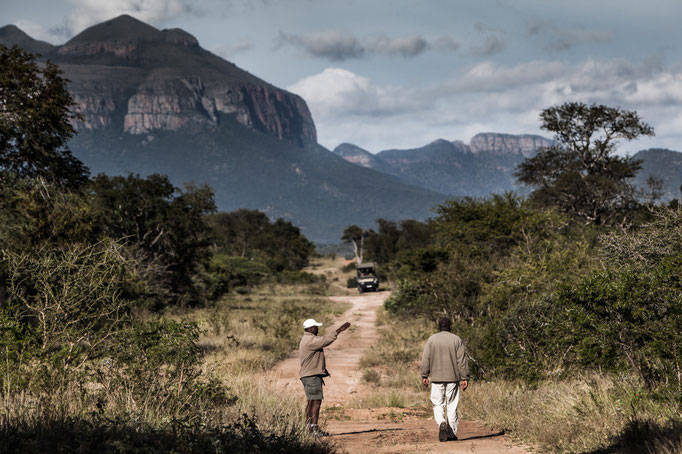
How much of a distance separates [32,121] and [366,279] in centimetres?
3930

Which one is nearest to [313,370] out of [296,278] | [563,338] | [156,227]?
[563,338]

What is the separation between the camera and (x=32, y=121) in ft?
→ 54.7

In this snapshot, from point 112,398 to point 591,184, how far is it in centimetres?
3337

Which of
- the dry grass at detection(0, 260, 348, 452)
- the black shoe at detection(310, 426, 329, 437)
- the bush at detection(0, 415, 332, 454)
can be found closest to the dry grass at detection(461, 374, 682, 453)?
the black shoe at detection(310, 426, 329, 437)

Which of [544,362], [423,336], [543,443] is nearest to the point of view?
[543,443]

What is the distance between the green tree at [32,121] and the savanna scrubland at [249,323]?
0.05 metres

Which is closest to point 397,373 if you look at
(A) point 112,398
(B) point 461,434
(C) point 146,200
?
(B) point 461,434

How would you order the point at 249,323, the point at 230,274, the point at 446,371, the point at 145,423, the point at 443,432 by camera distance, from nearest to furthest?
the point at 145,423 → the point at 443,432 → the point at 446,371 → the point at 249,323 → the point at 230,274

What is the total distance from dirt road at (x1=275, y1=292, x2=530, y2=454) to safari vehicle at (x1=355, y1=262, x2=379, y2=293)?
33.8 meters

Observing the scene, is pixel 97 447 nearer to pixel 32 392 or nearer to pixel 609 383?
pixel 32 392

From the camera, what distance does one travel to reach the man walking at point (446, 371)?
28.2 ft

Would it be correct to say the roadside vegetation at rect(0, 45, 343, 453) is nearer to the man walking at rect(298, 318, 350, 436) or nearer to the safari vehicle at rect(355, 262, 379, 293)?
the man walking at rect(298, 318, 350, 436)

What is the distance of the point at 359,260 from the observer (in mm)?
→ 88812

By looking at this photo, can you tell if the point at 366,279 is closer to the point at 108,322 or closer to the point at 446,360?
the point at 108,322
